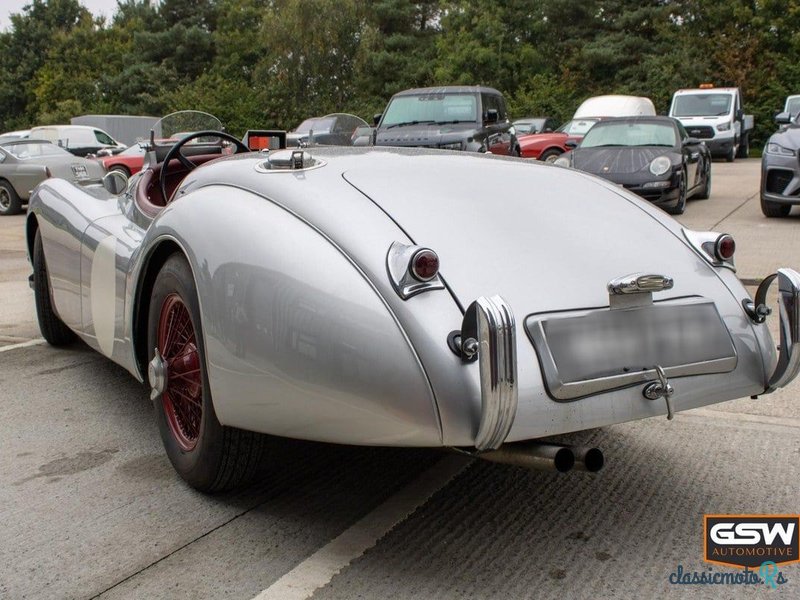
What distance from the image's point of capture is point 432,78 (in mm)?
41000

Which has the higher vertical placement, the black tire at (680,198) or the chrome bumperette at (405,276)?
the chrome bumperette at (405,276)

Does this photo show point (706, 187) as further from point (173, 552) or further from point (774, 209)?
point (173, 552)

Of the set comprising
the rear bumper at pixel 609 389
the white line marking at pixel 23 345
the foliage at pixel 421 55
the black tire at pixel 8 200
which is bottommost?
the black tire at pixel 8 200

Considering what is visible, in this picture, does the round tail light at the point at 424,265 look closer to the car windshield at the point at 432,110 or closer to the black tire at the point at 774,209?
the black tire at the point at 774,209

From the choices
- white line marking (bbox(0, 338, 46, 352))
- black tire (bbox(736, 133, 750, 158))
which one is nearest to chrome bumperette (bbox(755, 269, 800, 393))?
white line marking (bbox(0, 338, 46, 352))

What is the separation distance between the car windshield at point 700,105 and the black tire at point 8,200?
16657 mm

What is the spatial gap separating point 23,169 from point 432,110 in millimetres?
8114

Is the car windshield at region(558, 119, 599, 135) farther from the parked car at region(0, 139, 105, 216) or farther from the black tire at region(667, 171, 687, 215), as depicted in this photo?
the parked car at region(0, 139, 105, 216)

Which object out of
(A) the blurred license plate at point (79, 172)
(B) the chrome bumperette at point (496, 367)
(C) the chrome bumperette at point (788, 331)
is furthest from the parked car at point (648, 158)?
(B) the chrome bumperette at point (496, 367)

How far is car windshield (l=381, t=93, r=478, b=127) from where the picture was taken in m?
14.6

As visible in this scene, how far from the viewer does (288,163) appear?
121 inches

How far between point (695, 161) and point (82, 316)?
11221 mm

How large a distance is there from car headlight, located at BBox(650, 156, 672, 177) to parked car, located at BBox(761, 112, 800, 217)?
4.32 ft

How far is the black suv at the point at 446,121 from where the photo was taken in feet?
46.0
